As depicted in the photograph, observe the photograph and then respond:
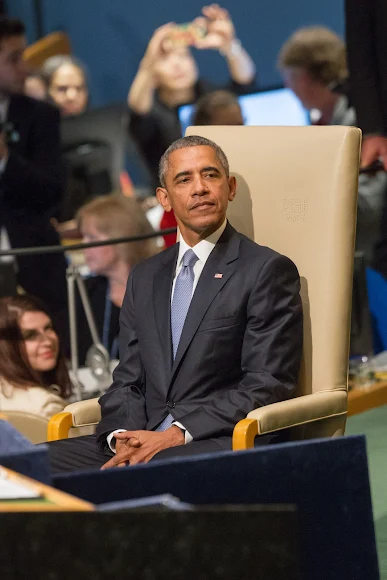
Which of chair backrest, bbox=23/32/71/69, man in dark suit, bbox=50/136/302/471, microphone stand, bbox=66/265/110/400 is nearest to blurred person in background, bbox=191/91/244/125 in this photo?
microphone stand, bbox=66/265/110/400

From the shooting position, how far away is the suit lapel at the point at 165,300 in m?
2.50

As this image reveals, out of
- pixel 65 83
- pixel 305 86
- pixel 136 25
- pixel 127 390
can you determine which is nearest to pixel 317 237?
pixel 127 390

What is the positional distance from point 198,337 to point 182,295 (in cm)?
14

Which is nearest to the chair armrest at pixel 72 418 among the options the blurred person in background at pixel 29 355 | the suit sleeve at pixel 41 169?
the blurred person in background at pixel 29 355

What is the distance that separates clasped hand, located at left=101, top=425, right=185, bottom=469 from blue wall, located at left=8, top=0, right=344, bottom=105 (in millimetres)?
5455

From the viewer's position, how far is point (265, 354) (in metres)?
2.35

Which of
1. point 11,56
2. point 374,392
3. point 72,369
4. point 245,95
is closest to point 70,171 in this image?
point 245,95

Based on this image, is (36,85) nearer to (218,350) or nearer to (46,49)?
(46,49)

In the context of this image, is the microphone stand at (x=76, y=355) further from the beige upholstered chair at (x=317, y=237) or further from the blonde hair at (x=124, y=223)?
the beige upholstered chair at (x=317, y=237)

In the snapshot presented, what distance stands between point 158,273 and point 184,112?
3326mm

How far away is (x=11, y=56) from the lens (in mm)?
4535

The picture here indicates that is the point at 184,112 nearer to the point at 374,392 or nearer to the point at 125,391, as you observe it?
the point at 374,392

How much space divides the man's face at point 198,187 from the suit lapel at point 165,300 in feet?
0.41

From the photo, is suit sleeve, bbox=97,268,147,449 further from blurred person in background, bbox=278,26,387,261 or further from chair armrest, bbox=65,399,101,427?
blurred person in background, bbox=278,26,387,261
